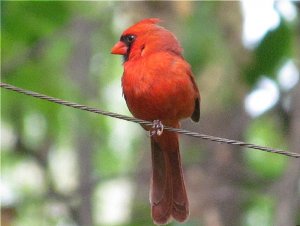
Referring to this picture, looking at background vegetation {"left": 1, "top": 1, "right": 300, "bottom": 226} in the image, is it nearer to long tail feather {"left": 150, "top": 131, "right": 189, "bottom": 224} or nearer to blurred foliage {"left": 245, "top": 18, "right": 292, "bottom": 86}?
blurred foliage {"left": 245, "top": 18, "right": 292, "bottom": 86}

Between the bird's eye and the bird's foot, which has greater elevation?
the bird's eye

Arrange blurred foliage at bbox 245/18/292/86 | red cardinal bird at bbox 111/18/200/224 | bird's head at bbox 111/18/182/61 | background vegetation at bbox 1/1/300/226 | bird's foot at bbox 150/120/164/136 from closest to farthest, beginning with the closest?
1. red cardinal bird at bbox 111/18/200/224
2. bird's foot at bbox 150/120/164/136
3. bird's head at bbox 111/18/182/61
4. blurred foliage at bbox 245/18/292/86
5. background vegetation at bbox 1/1/300/226

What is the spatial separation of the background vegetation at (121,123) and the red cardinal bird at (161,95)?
0.81 meters

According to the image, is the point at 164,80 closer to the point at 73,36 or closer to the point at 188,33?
the point at 188,33

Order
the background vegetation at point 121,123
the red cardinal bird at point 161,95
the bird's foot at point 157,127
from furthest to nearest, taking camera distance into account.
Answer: the background vegetation at point 121,123 → the bird's foot at point 157,127 → the red cardinal bird at point 161,95

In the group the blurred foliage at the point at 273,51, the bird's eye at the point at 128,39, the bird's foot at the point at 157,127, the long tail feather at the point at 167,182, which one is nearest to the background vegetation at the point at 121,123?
the blurred foliage at the point at 273,51

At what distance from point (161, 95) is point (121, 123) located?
181 inches

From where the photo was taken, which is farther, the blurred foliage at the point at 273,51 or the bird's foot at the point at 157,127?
the blurred foliage at the point at 273,51

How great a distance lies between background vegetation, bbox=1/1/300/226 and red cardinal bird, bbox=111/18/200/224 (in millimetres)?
810

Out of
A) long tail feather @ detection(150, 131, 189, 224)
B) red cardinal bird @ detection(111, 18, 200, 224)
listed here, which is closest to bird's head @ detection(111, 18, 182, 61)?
red cardinal bird @ detection(111, 18, 200, 224)

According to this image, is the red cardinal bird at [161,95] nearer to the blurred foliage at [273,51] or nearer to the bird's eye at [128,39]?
the bird's eye at [128,39]

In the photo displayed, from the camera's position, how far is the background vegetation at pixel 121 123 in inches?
256

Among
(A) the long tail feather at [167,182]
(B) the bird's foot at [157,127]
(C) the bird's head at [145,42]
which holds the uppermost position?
(C) the bird's head at [145,42]

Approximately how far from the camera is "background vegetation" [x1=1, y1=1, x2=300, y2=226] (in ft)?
21.3
